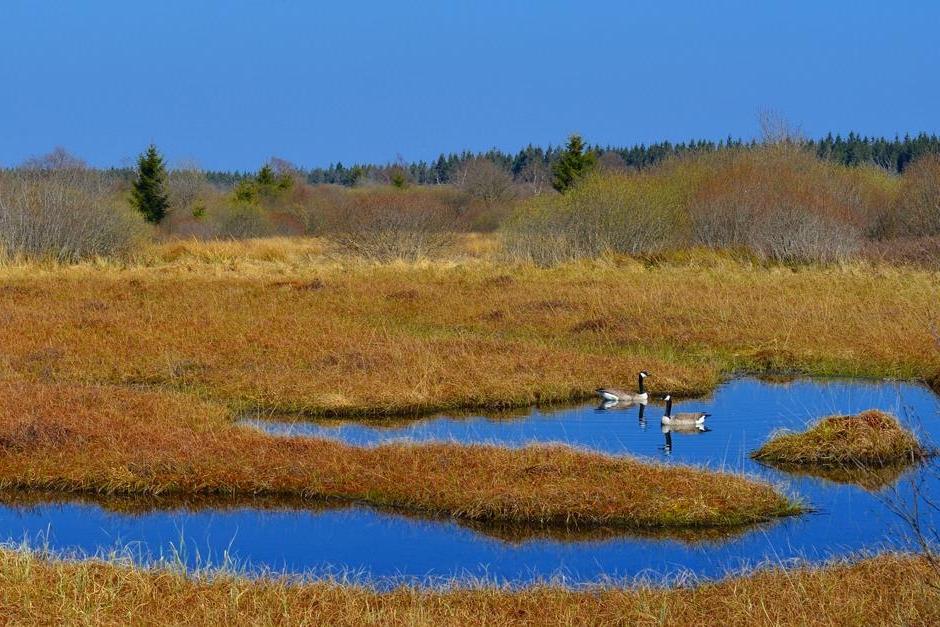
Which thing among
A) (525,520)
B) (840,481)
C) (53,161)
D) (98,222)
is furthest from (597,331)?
(53,161)

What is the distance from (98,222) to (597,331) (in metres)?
20.7

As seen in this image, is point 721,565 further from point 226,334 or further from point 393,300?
point 393,300

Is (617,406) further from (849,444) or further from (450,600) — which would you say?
(450,600)

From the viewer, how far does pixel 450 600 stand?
800cm

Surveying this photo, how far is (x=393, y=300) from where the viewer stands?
2467cm

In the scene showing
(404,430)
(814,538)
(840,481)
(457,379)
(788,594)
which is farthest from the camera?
(457,379)

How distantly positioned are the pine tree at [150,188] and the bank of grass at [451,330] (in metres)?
28.6

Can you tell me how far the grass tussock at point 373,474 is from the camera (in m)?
10.6

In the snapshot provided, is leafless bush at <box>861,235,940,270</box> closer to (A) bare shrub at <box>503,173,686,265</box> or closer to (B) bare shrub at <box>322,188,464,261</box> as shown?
(A) bare shrub at <box>503,173,686,265</box>

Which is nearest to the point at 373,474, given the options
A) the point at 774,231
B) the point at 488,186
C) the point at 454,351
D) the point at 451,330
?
the point at 454,351

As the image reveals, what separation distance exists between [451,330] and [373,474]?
10.5 m

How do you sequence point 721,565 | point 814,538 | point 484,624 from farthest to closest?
point 814,538 < point 721,565 < point 484,624

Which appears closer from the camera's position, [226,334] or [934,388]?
[934,388]

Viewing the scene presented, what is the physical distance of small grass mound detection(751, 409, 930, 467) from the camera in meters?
12.4
